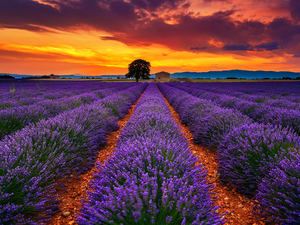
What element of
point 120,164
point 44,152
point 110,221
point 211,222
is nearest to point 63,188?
point 44,152

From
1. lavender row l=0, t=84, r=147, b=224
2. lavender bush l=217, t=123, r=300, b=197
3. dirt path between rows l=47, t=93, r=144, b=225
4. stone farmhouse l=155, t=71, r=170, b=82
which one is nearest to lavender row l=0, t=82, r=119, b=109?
lavender row l=0, t=84, r=147, b=224

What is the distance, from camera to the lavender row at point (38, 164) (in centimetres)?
175

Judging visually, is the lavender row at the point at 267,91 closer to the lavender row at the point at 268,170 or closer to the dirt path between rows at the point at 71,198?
the lavender row at the point at 268,170

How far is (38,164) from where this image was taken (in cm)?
236

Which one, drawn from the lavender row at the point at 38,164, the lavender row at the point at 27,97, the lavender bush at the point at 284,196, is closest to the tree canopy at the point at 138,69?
the lavender row at the point at 27,97

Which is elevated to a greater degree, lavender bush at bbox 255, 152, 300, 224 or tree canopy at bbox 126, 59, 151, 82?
tree canopy at bbox 126, 59, 151, 82

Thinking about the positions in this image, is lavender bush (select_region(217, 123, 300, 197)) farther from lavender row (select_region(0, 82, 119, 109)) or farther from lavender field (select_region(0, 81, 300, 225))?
lavender row (select_region(0, 82, 119, 109))

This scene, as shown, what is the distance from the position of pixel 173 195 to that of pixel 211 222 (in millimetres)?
350

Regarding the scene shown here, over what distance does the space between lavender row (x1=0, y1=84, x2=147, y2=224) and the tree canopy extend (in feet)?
157

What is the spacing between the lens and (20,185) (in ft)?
6.13

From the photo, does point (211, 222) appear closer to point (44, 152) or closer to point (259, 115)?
point (44, 152)

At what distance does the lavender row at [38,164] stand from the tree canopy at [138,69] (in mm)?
47800

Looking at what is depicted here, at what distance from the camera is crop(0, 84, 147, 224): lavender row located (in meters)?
1.75

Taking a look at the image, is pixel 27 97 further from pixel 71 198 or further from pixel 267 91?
pixel 267 91
